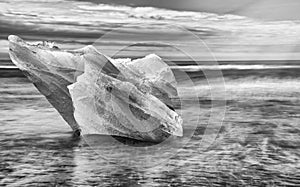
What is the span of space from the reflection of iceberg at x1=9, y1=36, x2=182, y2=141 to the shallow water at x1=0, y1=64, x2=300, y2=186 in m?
0.25

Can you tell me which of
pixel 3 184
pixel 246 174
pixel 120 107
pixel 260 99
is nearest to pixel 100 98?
pixel 120 107

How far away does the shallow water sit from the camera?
431 cm

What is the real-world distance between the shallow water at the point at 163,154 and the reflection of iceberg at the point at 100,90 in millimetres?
255

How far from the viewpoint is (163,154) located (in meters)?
5.08

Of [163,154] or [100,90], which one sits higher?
[100,90]

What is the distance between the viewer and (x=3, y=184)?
416cm

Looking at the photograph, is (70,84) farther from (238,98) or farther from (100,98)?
(238,98)

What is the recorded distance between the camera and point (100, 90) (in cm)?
505

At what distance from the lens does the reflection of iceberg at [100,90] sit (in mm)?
5055

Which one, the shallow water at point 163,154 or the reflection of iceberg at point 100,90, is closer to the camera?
the shallow water at point 163,154

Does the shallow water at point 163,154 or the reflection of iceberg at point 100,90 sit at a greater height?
the reflection of iceberg at point 100,90

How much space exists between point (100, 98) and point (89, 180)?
3.63 ft

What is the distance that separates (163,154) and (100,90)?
3.24 feet

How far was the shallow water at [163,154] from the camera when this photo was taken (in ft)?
14.1
